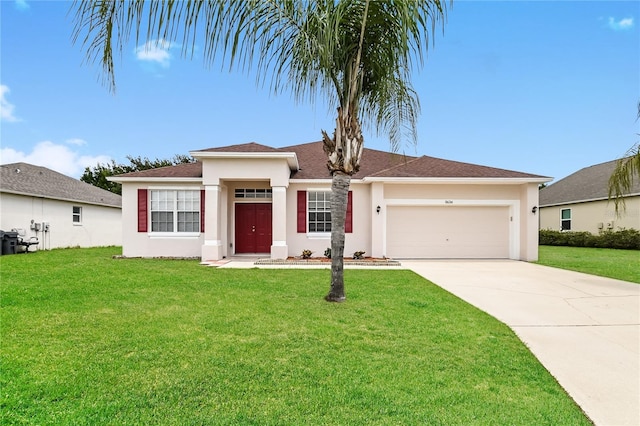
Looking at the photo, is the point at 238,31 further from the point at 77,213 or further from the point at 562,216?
the point at 562,216

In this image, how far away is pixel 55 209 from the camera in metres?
18.6

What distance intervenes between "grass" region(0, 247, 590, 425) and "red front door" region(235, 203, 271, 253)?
8043 millimetres

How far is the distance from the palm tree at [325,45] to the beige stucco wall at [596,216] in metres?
20.2

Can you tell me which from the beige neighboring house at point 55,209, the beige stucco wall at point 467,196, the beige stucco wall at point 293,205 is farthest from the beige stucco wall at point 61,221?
the beige stucco wall at point 467,196

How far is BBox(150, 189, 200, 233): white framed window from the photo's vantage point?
13.8 metres

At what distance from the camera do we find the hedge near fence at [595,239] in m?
19.0

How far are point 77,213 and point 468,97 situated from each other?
2336cm

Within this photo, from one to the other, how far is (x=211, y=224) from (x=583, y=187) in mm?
26616

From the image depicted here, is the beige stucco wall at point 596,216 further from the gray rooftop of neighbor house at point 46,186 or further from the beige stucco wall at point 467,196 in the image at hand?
the gray rooftop of neighbor house at point 46,186

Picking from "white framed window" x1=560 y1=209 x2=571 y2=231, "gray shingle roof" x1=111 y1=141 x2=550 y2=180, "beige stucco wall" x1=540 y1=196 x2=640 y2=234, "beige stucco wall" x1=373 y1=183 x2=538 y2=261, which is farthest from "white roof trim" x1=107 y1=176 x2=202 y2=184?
"white framed window" x1=560 y1=209 x2=571 y2=231

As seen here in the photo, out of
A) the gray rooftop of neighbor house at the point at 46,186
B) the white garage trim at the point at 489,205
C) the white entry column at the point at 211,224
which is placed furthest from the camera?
the gray rooftop of neighbor house at the point at 46,186

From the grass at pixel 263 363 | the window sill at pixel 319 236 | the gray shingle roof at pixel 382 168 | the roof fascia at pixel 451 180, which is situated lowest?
the grass at pixel 263 363

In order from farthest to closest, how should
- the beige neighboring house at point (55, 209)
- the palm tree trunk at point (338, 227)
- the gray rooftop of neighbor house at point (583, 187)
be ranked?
A: the gray rooftop of neighbor house at point (583, 187) < the beige neighboring house at point (55, 209) < the palm tree trunk at point (338, 227)

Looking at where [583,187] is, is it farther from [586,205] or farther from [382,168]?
[382,168]
